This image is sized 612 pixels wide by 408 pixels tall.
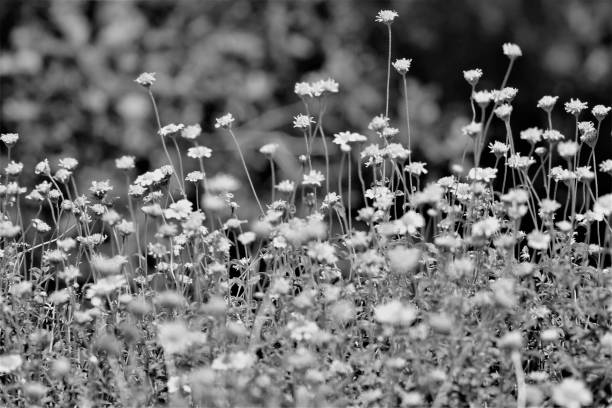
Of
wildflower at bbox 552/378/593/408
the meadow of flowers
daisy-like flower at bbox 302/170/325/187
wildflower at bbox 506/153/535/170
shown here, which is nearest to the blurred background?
the meadow of flowers

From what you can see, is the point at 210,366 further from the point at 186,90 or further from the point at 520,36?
the point at 520,36

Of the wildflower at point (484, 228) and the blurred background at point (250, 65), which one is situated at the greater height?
the blurred background at point (250, 65)

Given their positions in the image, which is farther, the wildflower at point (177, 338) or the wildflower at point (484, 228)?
the wildflower at point (484, 228)

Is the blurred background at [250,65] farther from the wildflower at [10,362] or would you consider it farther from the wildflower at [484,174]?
the wildflower at [10,362]

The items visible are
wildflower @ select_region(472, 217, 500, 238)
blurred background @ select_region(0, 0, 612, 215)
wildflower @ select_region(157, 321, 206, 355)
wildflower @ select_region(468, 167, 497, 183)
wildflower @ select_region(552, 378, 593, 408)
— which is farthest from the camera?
blurred background @ select_region(0, 0, 612, 215)

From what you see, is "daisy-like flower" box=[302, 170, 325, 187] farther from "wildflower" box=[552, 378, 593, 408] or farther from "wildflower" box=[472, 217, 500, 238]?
"wildflower" box=[552, 378, 593, 408]

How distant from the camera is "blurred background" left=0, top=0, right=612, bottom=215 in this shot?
3176 mm

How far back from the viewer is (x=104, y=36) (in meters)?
3.15

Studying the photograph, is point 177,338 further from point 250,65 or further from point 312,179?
point 250,65

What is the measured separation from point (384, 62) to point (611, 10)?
78 centimetres

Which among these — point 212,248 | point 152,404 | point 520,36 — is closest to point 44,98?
point 212,248

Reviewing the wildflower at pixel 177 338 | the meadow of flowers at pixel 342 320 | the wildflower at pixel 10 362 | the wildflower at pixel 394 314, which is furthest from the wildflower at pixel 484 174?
the wildflower at pixel 10 362

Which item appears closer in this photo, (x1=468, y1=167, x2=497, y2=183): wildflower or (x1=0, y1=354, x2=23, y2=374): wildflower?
(x1=0, y1=354, x2=23, y2=374): wildflower

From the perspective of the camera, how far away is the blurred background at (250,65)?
10.4 feet
